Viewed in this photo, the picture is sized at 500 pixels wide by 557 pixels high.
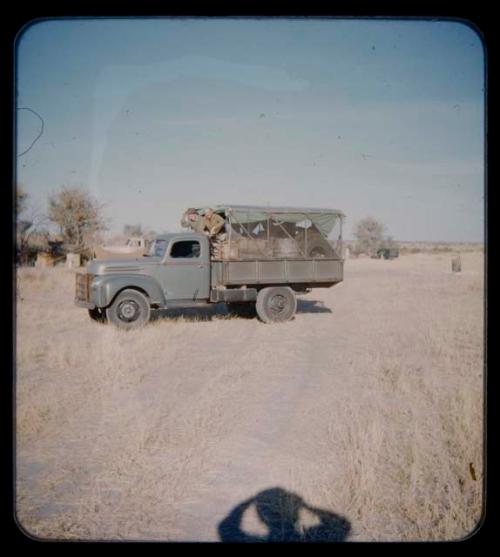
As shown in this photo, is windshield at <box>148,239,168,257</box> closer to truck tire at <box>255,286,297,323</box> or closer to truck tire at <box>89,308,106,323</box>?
truck tire at <box>89,308,106,323</box>

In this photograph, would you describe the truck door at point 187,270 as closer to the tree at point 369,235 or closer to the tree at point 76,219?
the tree at point 76,219

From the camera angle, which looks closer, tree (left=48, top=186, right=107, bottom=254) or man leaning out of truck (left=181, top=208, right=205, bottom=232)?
man leaning out of truck (left=181, top=208, right=205, bottom=232)

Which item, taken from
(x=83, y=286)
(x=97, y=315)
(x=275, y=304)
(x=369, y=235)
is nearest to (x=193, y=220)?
(x=275, y=304)

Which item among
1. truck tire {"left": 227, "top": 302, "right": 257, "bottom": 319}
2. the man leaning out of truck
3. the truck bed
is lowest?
truck tire {"left": 227, "top": 302, "right": 257, "bottom": 319}

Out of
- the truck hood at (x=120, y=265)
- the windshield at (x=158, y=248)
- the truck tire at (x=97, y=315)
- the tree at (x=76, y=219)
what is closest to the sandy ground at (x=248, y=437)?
the truck tire at (x=97, y=315)

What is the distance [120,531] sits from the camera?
2797mm

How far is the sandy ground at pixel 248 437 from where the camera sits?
293cm

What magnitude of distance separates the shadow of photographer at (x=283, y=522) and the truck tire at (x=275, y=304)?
6.92 metres

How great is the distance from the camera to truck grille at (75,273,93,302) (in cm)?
909

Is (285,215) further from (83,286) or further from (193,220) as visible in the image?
(83,286)

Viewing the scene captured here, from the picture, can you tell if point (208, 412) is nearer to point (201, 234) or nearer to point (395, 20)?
point (395, 20)

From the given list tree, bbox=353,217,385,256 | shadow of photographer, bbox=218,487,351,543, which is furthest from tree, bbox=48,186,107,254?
tree, bbox=353,217,385,256

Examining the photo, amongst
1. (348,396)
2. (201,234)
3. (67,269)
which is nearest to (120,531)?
(348,396)

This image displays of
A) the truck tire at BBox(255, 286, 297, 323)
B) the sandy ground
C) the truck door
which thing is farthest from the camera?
the truck tire at BBox(255, 286, 297, 323)
